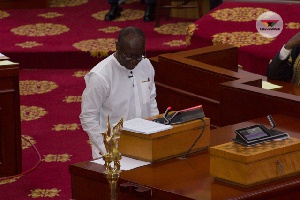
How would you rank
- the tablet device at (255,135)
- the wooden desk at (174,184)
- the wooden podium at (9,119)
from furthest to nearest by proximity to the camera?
the wooden podium at (9,119), the tablet device at (255,135), the wooden desk at (174,184)

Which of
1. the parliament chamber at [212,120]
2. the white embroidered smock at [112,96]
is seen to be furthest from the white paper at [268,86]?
the white embroidered smock at [112,96]

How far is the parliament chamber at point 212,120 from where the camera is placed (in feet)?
11.4

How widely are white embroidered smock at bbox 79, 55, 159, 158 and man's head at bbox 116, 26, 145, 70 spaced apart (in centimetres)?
9

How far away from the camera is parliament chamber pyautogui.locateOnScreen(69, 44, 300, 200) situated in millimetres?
3477

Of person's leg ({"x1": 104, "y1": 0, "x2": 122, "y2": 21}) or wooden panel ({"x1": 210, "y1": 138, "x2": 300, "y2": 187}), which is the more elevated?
wooden panel ({"x1": 210, "y1": 138, "x2": 300, "y2": 187})

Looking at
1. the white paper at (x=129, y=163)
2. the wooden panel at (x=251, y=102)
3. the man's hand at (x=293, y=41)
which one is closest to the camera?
the white paper at (x=129, y=163)

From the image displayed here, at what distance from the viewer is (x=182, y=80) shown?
5680 mm

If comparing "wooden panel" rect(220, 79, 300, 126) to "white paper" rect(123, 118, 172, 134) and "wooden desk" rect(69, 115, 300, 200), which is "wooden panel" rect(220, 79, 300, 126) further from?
"white paper" rect(123, 118, 172, 134)

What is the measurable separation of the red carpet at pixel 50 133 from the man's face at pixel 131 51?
4.11ft

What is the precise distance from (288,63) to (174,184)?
2264 millimetres

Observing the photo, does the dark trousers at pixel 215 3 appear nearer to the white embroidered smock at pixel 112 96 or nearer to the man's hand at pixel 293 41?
the man's hand at pixel 293 41

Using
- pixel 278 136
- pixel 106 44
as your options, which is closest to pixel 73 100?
pixel 106 44

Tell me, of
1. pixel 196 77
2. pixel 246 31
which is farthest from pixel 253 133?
pixel 246 31

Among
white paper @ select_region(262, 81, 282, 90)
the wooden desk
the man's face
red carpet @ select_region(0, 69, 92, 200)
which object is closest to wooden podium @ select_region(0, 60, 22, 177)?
red carpet @ select_region(0, 69, 92, 200)
